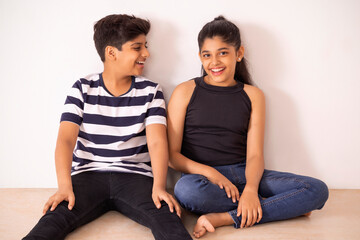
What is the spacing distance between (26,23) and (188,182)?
0.96 metres

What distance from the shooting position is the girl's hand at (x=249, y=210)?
3.56ft

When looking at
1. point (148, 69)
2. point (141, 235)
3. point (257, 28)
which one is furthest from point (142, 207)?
point (257, 28)

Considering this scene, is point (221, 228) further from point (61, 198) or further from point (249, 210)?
point (61, 198)

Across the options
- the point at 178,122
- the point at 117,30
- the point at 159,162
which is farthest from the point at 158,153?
the point at 117,30

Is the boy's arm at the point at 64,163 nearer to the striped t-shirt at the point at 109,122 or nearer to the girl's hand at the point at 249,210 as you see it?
the striped t-shirt at the point at 109,122

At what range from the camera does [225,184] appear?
1.15 meters

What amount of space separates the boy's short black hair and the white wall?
10cm

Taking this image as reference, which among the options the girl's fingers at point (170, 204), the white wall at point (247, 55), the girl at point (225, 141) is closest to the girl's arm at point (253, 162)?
the girl at point (225, 141)

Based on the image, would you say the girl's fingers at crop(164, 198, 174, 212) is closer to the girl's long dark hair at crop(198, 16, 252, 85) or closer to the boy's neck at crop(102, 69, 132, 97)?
the boy's neck at crop(102, 69, 132, 97)

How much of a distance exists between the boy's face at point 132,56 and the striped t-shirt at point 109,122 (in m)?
0.08

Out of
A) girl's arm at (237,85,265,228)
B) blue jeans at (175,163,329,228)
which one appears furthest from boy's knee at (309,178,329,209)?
girl's arm at (237,85,265,228)

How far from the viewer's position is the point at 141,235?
107cm

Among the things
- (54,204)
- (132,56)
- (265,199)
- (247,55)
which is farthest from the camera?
(247,55)

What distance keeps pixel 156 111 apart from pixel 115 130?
18 centimetres
